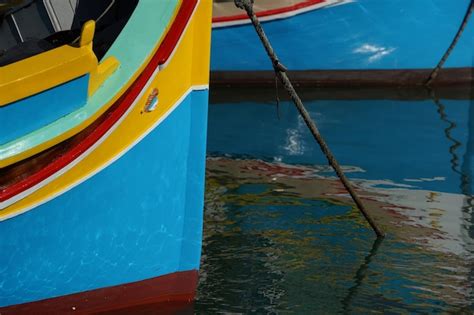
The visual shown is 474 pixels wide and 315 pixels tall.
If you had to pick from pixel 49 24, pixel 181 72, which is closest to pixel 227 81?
pixel 49 24

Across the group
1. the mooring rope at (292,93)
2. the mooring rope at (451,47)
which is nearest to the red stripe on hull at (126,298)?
the mooring rope at (292,93)

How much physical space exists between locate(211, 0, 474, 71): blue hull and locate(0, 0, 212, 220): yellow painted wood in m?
5.64

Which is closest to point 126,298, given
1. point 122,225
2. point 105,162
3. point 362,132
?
point 122,225

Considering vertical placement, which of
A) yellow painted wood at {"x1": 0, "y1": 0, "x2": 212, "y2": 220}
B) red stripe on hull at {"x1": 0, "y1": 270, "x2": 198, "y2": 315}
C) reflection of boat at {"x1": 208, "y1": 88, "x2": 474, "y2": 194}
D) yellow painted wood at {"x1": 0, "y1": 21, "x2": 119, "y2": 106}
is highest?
yellow painted wood at {"x1": 0, "y1": 21, "x2": 119, "y2": 106}

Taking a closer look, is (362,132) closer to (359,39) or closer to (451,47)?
(359,39)

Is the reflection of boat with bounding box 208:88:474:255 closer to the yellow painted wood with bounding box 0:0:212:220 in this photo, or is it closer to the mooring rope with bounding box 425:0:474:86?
the mooring rope with bounding box 425:0:474:86

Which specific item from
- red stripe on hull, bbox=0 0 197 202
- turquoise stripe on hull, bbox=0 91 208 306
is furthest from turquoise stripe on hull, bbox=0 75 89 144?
turquoise stripe on hull, bbox=0 91 208 306

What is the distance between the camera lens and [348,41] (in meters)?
10.6

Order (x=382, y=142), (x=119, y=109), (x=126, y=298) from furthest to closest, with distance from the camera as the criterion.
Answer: (x=382, y=142)
(x=126, y=298)
(x=119, y=109)

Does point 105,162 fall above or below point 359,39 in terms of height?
above

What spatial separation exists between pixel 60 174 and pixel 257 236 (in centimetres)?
213

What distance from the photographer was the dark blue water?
5.52 m

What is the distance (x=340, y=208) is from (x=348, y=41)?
401 centimetres

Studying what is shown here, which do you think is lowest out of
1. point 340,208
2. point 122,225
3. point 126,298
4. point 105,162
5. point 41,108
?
point 340,208
